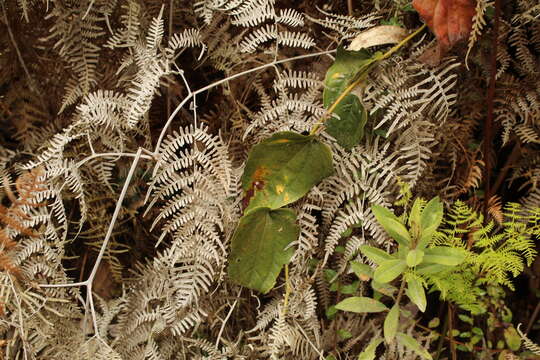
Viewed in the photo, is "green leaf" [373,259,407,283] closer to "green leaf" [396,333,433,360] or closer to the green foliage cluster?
the green foliage cluster

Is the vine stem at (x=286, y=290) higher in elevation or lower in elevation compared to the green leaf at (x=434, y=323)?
higher

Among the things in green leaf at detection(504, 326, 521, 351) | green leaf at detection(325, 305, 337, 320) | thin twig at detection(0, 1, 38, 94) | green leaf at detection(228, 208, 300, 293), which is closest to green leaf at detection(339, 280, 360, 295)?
green leaf at detection(325, 305, 337, 320)

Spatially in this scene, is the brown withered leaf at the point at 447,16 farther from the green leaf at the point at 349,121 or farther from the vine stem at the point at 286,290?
the vine stem at the point at 286,290

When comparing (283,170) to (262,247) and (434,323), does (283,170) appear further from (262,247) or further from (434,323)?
(434,323)

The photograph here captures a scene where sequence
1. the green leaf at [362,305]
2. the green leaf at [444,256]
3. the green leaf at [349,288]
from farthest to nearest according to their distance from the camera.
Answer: the green leaf at [349,288]
the green leaf at [362,305]
the green leaf at [444,256]

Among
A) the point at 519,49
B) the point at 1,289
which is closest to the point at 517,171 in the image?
the point at 519,49

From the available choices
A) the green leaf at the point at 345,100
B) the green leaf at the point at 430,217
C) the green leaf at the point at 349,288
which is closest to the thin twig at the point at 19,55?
the green leaf at the point at 345,100
